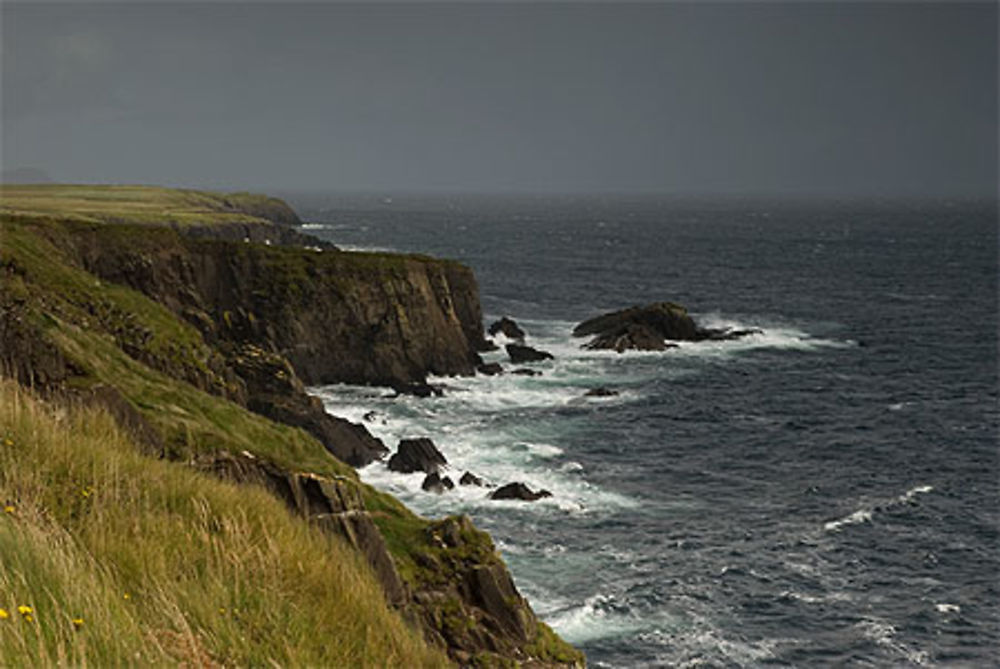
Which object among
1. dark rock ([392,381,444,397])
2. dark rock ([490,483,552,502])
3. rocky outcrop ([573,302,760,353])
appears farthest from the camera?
rocky outcrop ([573,302,760,353])

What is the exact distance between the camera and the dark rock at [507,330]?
282 ft

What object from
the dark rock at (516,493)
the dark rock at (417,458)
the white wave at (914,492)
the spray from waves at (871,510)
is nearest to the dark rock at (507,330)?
the dark rock at (417,458)

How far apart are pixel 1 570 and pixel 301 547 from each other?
3632 millimetres

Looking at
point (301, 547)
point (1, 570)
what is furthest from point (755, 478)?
point (1, 570)

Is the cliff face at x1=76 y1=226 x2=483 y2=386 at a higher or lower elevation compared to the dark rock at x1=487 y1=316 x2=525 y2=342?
higher

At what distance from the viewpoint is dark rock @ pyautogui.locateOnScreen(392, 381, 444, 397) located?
2569 inches

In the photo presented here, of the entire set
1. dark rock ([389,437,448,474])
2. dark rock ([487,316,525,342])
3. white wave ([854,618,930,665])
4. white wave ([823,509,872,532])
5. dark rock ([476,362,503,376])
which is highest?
dark rock ([487,316,525,342])

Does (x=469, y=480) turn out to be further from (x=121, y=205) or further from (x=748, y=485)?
(x=121, y=205)

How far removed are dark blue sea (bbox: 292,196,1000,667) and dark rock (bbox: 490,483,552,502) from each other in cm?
60

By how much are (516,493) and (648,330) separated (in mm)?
45097

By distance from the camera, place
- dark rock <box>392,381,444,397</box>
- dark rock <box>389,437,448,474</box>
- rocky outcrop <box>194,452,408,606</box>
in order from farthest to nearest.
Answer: dark rock <box>392,381,444,397</box>, dark rock <box>389,437,448,474</box>, rocky outcrop <box>194,452,408,606</box>

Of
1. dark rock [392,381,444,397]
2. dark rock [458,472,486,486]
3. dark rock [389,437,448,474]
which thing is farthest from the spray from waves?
dark rock [392,381,444,397]

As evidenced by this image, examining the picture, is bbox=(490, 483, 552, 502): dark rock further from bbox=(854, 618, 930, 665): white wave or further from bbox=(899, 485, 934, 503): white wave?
bbox=(899, 485, 934, 503): white wave

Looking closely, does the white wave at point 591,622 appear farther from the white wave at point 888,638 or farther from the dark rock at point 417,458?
the dark rock at point 417,458
